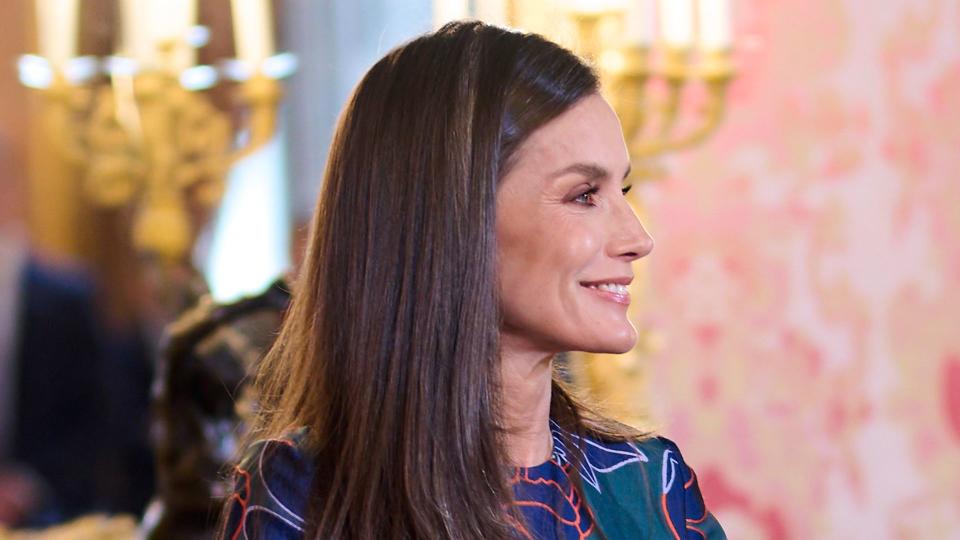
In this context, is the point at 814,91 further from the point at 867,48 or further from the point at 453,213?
the point at 453,213

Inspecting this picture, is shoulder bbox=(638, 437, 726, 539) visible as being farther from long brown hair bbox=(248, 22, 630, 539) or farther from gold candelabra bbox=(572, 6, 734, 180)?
gold candelabra bbox=(572, 6, 734, 180)

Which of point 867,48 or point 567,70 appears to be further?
point 867,48

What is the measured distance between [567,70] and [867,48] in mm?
1320

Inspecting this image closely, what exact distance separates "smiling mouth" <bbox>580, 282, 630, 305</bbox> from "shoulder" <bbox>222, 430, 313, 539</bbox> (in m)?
0.22

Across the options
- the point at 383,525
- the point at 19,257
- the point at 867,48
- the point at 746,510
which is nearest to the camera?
the point at 383,525

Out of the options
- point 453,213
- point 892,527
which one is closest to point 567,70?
point 453,213

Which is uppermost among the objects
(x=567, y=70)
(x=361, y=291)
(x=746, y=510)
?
(x=567, y=70)

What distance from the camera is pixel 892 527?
7.66ft

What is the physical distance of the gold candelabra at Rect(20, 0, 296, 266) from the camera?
1.83 meters

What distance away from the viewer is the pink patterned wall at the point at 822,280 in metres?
2.24

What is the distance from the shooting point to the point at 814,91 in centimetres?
233

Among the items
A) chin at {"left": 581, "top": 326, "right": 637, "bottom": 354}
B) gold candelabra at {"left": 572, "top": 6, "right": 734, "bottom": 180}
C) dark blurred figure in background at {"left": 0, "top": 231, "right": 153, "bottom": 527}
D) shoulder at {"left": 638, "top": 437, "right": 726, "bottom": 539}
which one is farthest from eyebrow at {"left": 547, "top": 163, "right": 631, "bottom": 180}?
dark blurred figure in background at {"left": 0, "top": 231, "right": 153, "bottom": 527}

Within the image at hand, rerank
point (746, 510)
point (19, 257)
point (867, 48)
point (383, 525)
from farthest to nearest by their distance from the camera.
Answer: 1. point (746, 510)
2. point (867, 48)
3. point (19, 257)
4. point (383, 525)

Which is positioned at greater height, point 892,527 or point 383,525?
point 383,525
